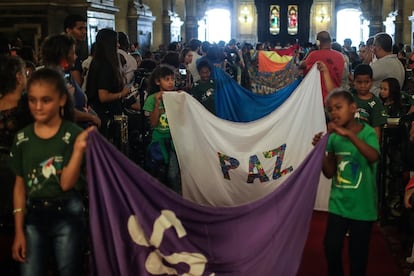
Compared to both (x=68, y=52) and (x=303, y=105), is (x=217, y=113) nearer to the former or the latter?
(x=303, y=105)

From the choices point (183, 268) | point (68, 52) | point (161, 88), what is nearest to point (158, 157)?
point (161, 88)

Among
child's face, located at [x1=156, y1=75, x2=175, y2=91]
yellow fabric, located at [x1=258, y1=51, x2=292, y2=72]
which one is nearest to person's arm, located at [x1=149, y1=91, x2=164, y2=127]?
child's face, located at [x1=156, y1=75, x2=175, y2=91]

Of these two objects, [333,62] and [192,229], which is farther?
[333,62]

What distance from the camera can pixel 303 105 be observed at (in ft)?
24.2

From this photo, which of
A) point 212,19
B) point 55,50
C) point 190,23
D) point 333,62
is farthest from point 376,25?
point 55,50

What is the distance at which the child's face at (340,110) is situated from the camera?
445cm

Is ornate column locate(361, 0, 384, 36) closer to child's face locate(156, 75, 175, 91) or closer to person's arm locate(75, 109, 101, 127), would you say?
child's face locate(156, 75, 175, 91)

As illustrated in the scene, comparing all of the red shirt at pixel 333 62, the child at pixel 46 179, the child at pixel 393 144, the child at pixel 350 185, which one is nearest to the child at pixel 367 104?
the child at pixel 393 144

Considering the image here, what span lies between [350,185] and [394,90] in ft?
A: 10.6

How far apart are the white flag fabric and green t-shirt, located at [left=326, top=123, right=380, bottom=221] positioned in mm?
2751

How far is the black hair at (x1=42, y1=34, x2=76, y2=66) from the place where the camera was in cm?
575

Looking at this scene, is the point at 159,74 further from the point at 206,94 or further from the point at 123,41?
the point at 123,41

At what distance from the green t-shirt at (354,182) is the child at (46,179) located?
1.75 m

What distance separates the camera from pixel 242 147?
7.26 meters
